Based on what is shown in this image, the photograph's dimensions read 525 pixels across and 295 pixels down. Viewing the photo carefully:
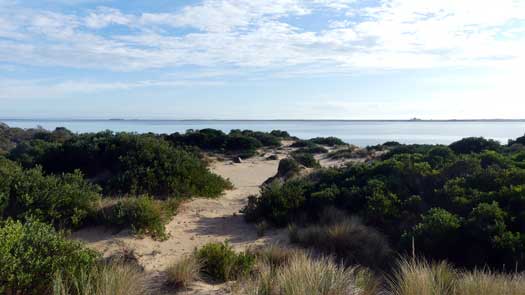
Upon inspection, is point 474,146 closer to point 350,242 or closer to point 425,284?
point 350,242

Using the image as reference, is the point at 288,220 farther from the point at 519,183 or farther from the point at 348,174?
the point at 519,183

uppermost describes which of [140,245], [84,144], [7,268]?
[84,144]

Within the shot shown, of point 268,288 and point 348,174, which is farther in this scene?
point 348,174

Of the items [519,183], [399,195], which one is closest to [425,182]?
[399,195]

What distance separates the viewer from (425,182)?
933 cm

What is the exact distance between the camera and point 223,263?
5988 mm

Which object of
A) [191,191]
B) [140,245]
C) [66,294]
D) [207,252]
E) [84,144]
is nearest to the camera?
[66,294]

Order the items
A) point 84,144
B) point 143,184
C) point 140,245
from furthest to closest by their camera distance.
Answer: point 84,144, point 143,184, point 140,245

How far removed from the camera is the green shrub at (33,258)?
432cm

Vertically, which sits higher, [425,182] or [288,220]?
[425,182]

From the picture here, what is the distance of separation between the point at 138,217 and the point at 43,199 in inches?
64.3

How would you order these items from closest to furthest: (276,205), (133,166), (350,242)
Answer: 1. (350,242)
2. (276,205)
3. (133,166)

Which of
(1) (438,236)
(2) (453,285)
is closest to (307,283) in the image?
(2) (453,285)

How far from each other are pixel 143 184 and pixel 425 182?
20.6 feet
